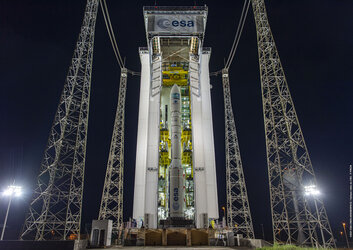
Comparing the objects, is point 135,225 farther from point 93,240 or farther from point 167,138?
point 167,138

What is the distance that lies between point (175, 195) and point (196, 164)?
17.7 feet

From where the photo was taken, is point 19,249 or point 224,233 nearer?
point 19,249

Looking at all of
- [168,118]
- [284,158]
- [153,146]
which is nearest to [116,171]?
[153,146]

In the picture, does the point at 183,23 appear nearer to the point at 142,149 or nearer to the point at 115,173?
the point at 142,149

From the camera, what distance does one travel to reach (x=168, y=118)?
36.4 metres

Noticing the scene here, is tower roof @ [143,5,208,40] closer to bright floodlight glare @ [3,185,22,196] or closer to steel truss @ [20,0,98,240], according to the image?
steel truss @ [20,0,98,240]

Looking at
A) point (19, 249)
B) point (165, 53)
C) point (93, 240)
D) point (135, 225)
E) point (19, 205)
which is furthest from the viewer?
point (19, 205)

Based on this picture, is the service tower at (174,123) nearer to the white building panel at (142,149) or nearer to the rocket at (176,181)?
the white building panel at (142,149)

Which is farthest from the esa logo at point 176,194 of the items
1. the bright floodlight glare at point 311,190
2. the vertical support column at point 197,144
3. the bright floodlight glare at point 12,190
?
the bright floodlight glare at point 12,190

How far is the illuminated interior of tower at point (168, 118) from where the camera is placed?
32.8 meters

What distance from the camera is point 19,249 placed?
43.7 feet

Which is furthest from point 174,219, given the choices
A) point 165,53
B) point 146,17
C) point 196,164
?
point 146,17

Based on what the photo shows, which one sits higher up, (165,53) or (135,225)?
(165,53)

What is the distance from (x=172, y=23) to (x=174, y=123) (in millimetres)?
13198
